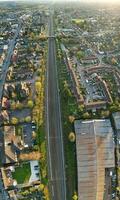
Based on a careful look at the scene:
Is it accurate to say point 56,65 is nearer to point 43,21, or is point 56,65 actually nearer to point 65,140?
point 65,140

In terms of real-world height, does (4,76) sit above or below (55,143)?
above

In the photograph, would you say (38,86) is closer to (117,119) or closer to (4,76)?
(4,76)

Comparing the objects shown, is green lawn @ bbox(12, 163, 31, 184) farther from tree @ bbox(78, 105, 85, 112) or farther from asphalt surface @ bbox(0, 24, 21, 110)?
asphalt surface @ bbox(0, 24, 21, 110)

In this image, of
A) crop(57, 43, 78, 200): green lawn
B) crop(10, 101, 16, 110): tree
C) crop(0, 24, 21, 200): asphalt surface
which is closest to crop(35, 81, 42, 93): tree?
crop(57, 43, 78, 200): green lawn

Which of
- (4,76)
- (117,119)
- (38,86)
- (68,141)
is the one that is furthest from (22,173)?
(4,76)

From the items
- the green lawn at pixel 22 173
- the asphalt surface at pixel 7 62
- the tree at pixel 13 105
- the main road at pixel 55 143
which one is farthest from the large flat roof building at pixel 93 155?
the asphalt surface at pixel 7 62

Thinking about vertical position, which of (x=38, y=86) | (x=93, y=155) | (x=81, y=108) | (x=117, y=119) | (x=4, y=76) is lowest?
(x=93, y=155)

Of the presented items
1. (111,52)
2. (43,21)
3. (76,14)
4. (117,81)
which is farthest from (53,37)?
(76,14)
